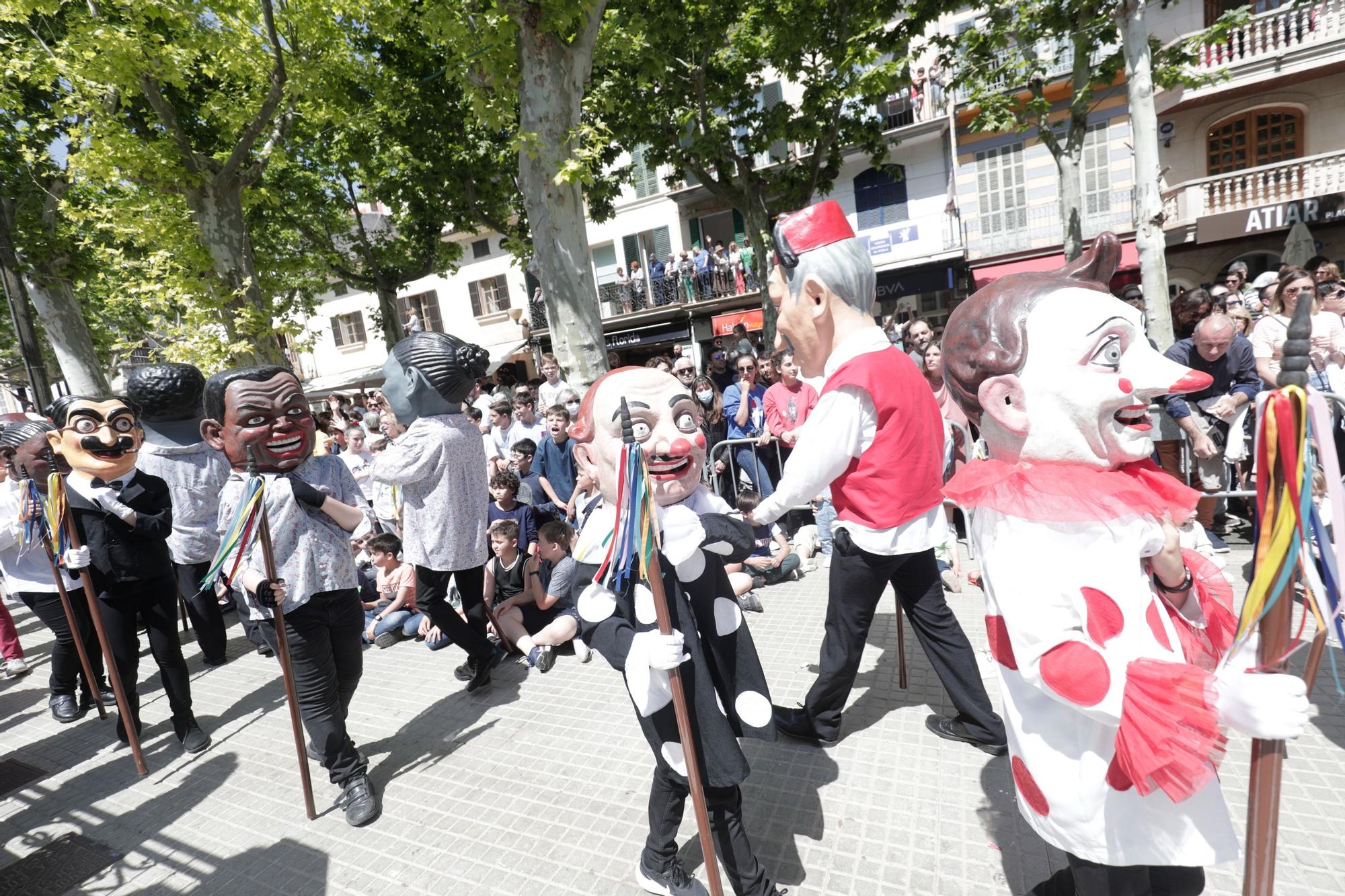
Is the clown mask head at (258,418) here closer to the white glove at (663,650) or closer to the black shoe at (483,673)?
the black shoe at (483,673)

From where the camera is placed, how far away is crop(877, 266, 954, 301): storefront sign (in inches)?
682

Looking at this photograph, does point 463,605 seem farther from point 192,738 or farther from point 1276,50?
point 1276,50

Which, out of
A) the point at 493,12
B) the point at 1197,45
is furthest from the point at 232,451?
the point at 1197,45

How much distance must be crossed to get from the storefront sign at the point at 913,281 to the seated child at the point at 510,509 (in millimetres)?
14314

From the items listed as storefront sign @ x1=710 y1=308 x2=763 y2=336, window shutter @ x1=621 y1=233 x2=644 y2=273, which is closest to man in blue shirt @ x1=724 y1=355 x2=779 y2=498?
storefront sign @ x1=710 y1=308 x2=763 y2=336

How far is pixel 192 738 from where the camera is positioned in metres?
3.86

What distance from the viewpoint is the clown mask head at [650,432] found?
2191 mm

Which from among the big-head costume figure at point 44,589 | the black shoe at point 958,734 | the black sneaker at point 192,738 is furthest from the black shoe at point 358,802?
the black shoe at point 958,734

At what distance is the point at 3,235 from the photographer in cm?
844

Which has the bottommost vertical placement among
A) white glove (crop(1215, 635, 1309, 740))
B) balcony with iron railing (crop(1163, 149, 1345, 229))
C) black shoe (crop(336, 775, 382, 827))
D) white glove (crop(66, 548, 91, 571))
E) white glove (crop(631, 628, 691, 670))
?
black shoe (crop(336, 775, 382, 827))

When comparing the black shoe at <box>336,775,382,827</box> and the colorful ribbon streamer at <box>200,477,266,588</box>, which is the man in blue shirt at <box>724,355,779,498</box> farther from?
the colorful ribbon streamer at <box>200,477,266,588</box>

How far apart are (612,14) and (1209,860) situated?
924 cm

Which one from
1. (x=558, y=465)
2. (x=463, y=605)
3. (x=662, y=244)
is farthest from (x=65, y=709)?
(x=662, y=244)

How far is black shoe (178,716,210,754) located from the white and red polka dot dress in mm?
4317
